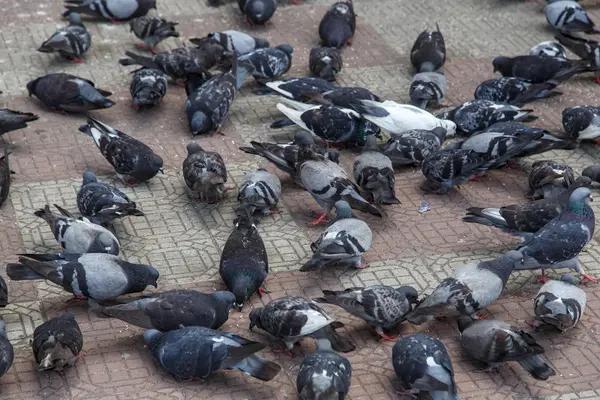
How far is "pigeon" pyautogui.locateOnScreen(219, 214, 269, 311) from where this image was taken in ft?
28.8

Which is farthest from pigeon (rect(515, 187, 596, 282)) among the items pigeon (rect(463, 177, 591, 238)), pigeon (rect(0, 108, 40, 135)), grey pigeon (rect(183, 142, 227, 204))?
pigeon (rect(0, 108, 40, 135))

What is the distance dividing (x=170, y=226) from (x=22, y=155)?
2.19 m

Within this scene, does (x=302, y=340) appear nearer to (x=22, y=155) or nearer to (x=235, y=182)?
(x=235, y=182)

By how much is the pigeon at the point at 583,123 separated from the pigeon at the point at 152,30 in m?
5.18

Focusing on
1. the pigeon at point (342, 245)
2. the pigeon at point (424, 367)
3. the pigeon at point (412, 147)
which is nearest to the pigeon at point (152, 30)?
the pigeon at point (412, 147)

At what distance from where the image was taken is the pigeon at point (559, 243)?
8.95 metres

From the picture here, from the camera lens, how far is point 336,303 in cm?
842

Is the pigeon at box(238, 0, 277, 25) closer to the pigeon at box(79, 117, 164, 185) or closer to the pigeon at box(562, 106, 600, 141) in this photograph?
the pigeon at box(79, 117, 164, 185)

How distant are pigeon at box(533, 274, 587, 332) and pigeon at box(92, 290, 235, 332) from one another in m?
2.55

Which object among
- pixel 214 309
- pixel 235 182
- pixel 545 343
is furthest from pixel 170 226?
pixel 545 343

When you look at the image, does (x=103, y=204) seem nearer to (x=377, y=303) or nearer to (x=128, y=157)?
(x=128, y=157)

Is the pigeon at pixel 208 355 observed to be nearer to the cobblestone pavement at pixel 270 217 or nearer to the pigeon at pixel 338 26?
the cobblestone pavement at pixel 270 217

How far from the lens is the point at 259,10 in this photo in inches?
567

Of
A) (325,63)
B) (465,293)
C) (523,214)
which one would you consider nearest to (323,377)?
(465,293)
